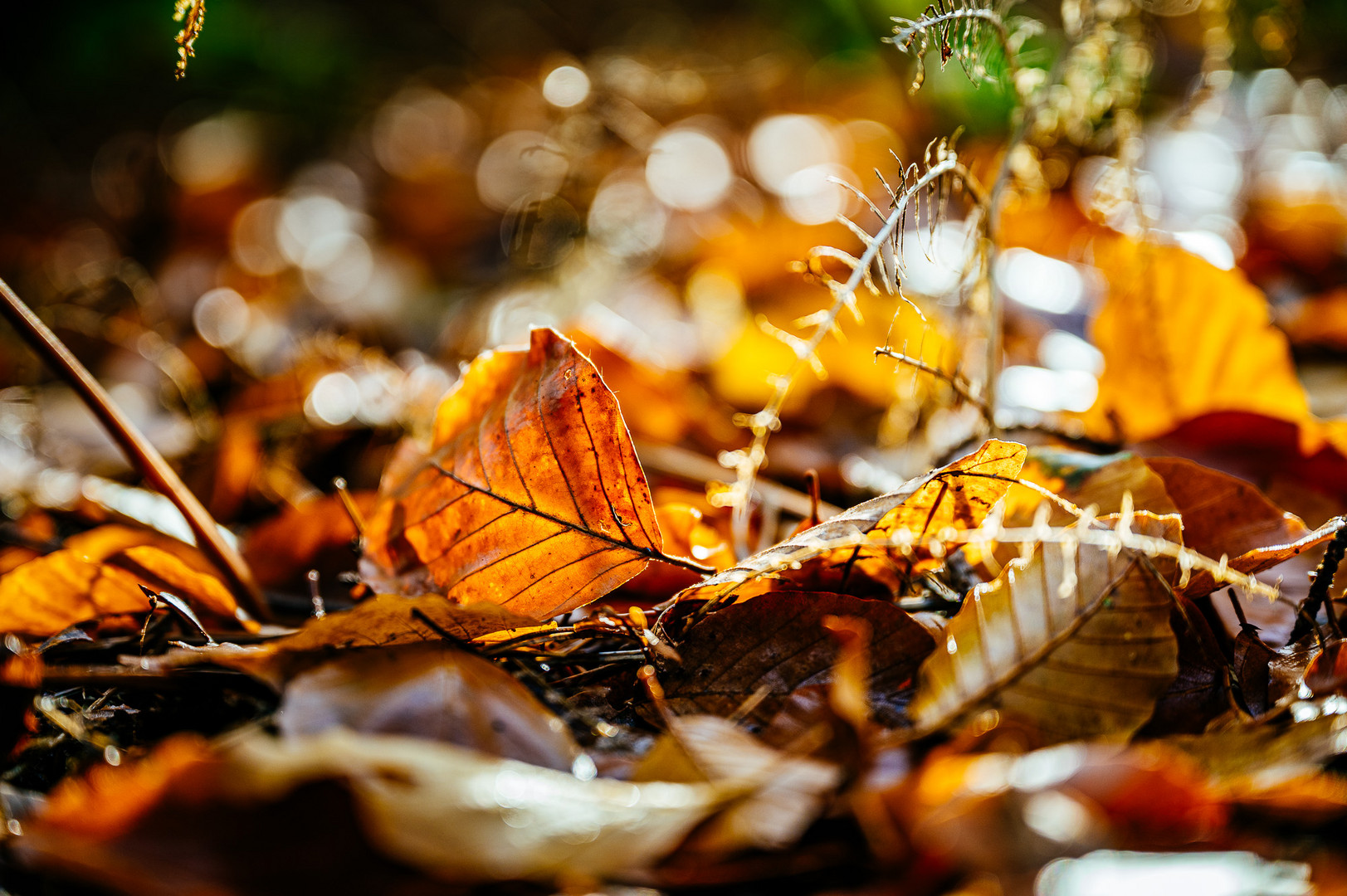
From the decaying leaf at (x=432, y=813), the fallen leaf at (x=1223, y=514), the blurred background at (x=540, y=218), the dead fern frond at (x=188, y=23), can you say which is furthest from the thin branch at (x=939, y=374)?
the dead fern frond at (x=188, y=23)

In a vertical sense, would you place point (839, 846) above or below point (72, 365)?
below

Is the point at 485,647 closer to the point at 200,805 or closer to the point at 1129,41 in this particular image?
the point at 200,805

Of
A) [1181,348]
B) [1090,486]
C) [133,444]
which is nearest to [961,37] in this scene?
[1090,486]

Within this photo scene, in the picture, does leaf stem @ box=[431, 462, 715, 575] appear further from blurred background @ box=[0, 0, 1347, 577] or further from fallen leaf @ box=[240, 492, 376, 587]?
fallen leaf @ box=[240, 492, 376, 587]

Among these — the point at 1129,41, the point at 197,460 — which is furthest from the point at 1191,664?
the point at 197,460

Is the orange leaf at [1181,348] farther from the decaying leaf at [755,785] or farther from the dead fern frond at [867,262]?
the decaying leaf at [755,785]

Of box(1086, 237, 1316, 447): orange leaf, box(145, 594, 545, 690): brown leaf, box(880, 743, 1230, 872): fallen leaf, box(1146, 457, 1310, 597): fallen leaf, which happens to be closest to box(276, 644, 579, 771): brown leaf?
box(145, 594, 545, 690): brown leaf
